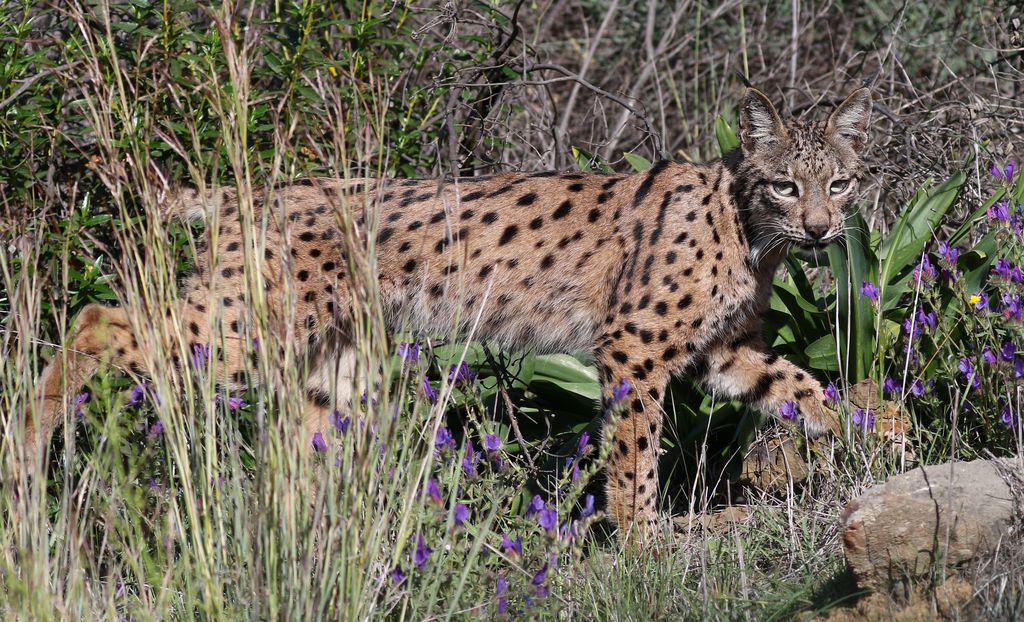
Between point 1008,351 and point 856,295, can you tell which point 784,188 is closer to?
point 856,295

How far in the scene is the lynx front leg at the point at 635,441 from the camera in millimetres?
4895

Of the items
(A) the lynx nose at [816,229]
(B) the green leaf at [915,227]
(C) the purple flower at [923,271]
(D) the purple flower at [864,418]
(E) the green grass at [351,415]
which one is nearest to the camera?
(E) the green grass at [351,415]

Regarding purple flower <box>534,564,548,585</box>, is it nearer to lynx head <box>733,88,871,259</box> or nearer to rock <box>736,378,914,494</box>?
rock <box>736,378,914,494</box>

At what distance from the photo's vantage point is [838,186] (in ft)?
16.3

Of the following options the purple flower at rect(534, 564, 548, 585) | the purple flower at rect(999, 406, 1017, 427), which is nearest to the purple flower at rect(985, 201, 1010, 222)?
the purple flower at rect(999, 406, 1017, 427)

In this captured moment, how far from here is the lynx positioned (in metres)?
4.93

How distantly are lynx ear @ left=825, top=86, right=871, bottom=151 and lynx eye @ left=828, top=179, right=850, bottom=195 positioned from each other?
0.20m

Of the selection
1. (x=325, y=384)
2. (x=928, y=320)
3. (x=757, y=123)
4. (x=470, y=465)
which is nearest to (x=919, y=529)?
(x=470, y=465)

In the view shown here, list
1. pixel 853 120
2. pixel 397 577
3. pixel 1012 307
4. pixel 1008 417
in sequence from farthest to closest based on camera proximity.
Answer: pixel 853 120, pixel 1008 417, pixel 1012 307, pixel 397 577

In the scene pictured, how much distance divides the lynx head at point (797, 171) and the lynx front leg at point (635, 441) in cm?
75

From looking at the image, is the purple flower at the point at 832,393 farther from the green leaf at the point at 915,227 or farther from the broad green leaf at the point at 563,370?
the broad green leaf at the point at 563,370

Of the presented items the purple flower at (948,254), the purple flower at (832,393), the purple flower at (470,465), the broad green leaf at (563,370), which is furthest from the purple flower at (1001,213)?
the purple flower at (470,465)

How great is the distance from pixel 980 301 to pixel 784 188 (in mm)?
911

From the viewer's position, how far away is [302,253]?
5.16 metres
